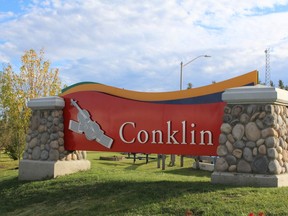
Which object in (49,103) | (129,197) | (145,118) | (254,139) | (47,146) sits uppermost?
(49,103)

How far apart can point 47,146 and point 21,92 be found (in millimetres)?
13612

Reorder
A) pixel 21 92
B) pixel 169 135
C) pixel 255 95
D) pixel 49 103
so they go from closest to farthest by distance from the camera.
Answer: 1. pixel 255 95
2. pixel 169 135
3. pixel 49 103
4. pixel 21 92

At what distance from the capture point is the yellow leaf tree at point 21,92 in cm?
2484

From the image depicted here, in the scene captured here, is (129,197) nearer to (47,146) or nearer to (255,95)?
(255,95)

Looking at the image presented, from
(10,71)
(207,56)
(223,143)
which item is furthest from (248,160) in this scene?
(10,71)

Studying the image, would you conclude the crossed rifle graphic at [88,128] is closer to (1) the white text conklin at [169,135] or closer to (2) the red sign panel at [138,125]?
(2) the red sign panel at [138,125]

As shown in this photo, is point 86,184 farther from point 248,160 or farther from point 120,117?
point 248,160

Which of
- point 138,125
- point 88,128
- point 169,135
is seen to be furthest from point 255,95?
point 88,128

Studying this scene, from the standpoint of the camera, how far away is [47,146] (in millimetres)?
12555

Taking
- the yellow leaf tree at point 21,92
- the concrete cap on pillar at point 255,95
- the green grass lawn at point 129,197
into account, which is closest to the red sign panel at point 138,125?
the concrete cap on pillar at point 255,95

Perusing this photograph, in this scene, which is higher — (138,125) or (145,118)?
(145,118)

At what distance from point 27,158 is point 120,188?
4419 mm

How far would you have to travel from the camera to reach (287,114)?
9.63 metres

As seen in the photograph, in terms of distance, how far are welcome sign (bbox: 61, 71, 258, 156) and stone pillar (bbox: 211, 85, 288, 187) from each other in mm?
723
